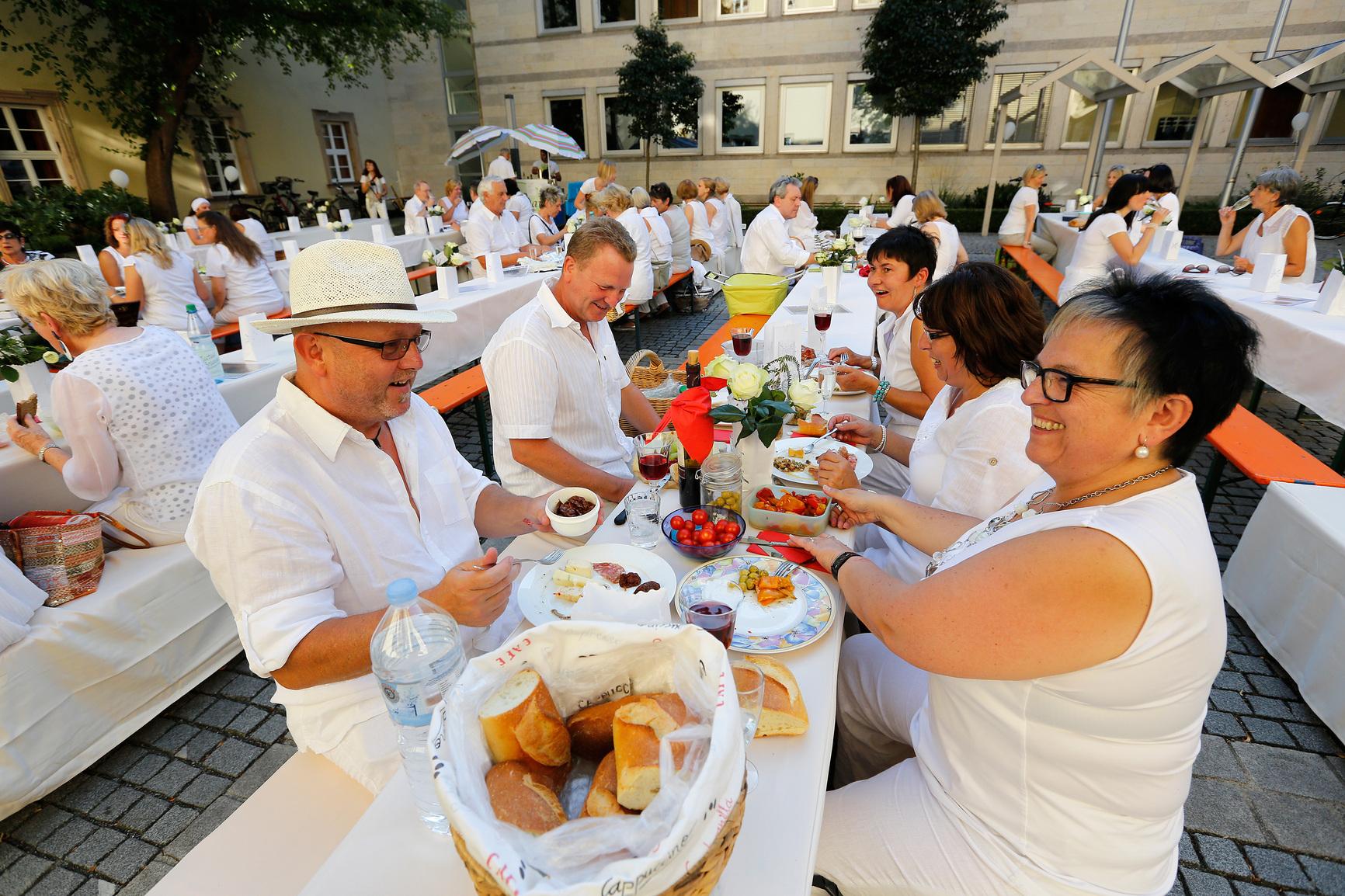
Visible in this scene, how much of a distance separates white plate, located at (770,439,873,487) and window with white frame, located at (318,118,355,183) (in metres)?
22.4

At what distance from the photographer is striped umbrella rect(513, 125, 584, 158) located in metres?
12.7

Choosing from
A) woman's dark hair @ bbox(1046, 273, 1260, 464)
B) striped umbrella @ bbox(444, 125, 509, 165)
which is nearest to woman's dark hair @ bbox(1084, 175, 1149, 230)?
woman's dark hair @ bbox(1046, 273, 1260, 464)

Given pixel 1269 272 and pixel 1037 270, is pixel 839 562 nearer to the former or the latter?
pixel 1269 272

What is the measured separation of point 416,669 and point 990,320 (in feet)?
6.82

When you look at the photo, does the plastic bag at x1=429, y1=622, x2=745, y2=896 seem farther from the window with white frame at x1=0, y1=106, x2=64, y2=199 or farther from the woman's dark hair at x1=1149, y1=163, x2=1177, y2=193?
the window with white frame at x1=0, y1=106, x2=64, y2=199

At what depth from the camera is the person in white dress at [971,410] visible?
199 cm

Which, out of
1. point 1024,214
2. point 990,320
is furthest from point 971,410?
point 1024,214

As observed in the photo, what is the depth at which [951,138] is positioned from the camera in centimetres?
1903

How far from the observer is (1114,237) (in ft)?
21.5

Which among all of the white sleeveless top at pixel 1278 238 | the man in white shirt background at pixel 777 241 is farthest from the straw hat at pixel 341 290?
the white sleeveless top at pixel 1278 238

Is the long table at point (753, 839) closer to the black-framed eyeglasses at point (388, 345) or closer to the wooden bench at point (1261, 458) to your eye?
the black-framed eyeglasses at point (388, 345)

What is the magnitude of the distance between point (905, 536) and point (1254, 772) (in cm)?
185

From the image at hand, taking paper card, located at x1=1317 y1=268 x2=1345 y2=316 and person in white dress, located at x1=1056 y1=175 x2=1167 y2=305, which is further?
person in white dress, located at x1=1056 y1=175 x2=1167 y2=305

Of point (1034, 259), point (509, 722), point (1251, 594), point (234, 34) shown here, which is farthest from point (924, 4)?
point (509, 722)
